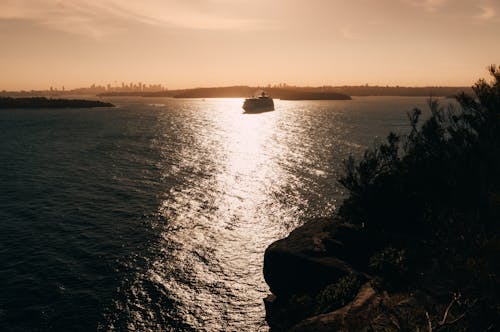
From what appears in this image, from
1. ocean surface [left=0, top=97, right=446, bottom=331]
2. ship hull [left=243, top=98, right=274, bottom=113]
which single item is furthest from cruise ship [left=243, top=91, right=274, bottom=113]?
ocean surface [left=0, top=97, right=446, bottom=331]

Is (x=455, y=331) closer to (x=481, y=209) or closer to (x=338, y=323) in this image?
(x=338, y=323)

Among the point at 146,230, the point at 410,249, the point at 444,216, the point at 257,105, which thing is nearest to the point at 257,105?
the point at 257,105

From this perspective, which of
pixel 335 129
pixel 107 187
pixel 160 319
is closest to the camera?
pixel 160 319

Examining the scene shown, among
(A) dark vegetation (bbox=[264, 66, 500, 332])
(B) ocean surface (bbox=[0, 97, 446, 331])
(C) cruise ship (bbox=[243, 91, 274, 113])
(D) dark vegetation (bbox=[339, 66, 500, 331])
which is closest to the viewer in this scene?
(D) dark vegetation (bbox=[339, 66, 500, 331])

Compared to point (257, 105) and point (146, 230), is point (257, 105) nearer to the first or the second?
point (257, 105)

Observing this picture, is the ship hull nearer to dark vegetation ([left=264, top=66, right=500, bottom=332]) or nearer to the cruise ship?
the cruise ship

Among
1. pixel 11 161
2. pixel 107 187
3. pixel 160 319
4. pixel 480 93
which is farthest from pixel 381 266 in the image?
pixel 11 161

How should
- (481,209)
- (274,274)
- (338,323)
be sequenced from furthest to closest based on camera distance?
(274,274) → (481,209) → (338,323)
